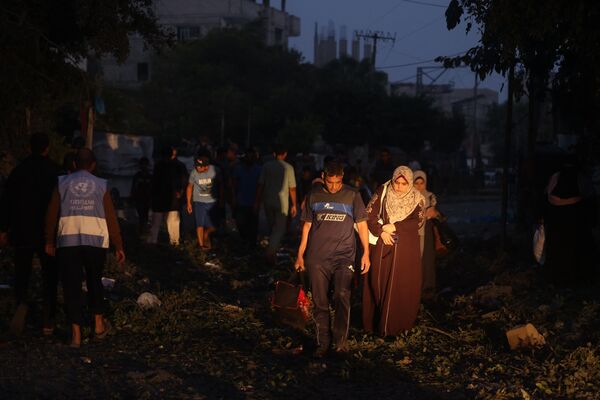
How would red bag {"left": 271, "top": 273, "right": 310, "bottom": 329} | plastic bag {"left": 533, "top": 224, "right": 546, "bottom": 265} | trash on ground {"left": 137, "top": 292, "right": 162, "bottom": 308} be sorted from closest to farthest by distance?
red bag {"left": 271, "top": 273, "right": 310, "bottom": 329} → trash on ground {"left": 137, "top": 292, "right": 162, "bottom": 308} → plastic bag {"left": 533, "top": 224, "right": 546, "bottom": 265}

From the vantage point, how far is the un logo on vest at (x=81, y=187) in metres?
8.12

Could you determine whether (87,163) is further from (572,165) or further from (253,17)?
(253,17)

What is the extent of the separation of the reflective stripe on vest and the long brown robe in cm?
266

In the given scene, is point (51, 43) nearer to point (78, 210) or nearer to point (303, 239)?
point (78, 210)

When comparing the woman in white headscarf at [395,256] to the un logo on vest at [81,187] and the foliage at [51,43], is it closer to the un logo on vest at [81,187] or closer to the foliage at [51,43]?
the un logo on vest at [81,187]

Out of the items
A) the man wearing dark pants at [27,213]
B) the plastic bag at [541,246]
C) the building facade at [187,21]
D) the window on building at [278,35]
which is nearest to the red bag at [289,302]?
the man wearing dark pants at [27,213]

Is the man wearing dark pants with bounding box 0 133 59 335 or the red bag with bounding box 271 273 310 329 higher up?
the man wearing dark pants with bounding box 0 133 59 335

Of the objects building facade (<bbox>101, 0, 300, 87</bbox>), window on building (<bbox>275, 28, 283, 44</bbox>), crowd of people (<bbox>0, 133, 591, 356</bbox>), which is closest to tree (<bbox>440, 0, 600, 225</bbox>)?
crowd of people (<bbox>0, 133, 591, 356</bbox>)

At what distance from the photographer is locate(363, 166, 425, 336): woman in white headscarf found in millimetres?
9125

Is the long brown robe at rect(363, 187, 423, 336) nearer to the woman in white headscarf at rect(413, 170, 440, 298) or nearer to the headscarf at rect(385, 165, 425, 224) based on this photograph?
the headscarf at rect(385, 165, 425, 224)

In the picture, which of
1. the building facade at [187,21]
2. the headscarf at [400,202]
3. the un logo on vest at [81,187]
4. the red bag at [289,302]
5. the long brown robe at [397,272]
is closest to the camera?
the un logo on vest at [81,187]

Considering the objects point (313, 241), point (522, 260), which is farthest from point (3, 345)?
point (522, 260)

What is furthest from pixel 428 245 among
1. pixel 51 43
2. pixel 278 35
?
pixel 278 35

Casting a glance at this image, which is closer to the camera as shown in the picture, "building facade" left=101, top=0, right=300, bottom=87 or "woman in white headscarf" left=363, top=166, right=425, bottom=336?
"woman in white headscarf" left=363, top=166, right=425, bottom=336
